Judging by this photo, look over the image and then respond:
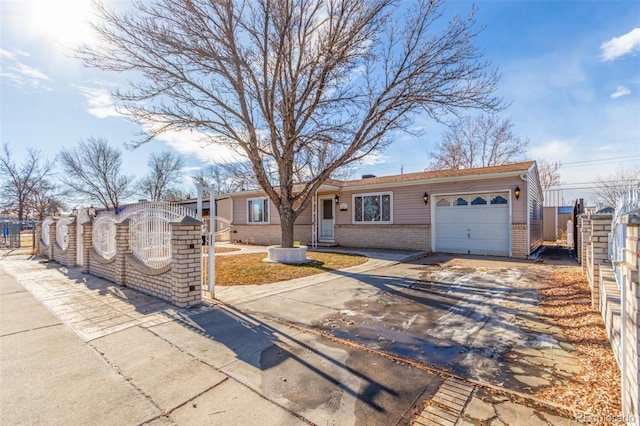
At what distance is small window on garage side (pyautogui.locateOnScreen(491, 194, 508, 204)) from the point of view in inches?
420

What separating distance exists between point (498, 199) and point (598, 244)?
6510 millimetres

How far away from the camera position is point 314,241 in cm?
1495

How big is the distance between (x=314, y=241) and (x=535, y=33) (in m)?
11.3

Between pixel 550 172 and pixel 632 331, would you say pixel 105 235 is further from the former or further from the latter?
pixel 550 172

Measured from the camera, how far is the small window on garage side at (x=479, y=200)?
1105 centimetres

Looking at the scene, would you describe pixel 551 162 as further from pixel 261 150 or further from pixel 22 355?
pixel 22 355

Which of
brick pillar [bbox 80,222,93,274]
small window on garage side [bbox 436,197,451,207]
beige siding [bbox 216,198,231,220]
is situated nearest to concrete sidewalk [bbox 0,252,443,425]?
brick pillar [bbox 80,222,93,274]

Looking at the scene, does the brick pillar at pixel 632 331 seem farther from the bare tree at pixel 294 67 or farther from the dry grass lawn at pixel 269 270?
the bare tree at pixel 294 67

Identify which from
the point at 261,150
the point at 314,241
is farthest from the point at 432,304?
the point at 314,241

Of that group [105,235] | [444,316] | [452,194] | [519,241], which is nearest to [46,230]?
[105,235]

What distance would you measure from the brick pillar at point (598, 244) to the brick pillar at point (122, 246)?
849 cm

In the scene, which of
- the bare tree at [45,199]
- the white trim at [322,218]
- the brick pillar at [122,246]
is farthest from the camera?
the bare tree at [45,199]

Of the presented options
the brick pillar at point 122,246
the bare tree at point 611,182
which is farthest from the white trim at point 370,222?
the bare tree at point 611,182

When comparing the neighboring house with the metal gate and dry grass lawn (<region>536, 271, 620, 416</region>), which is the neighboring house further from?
the metal gate
